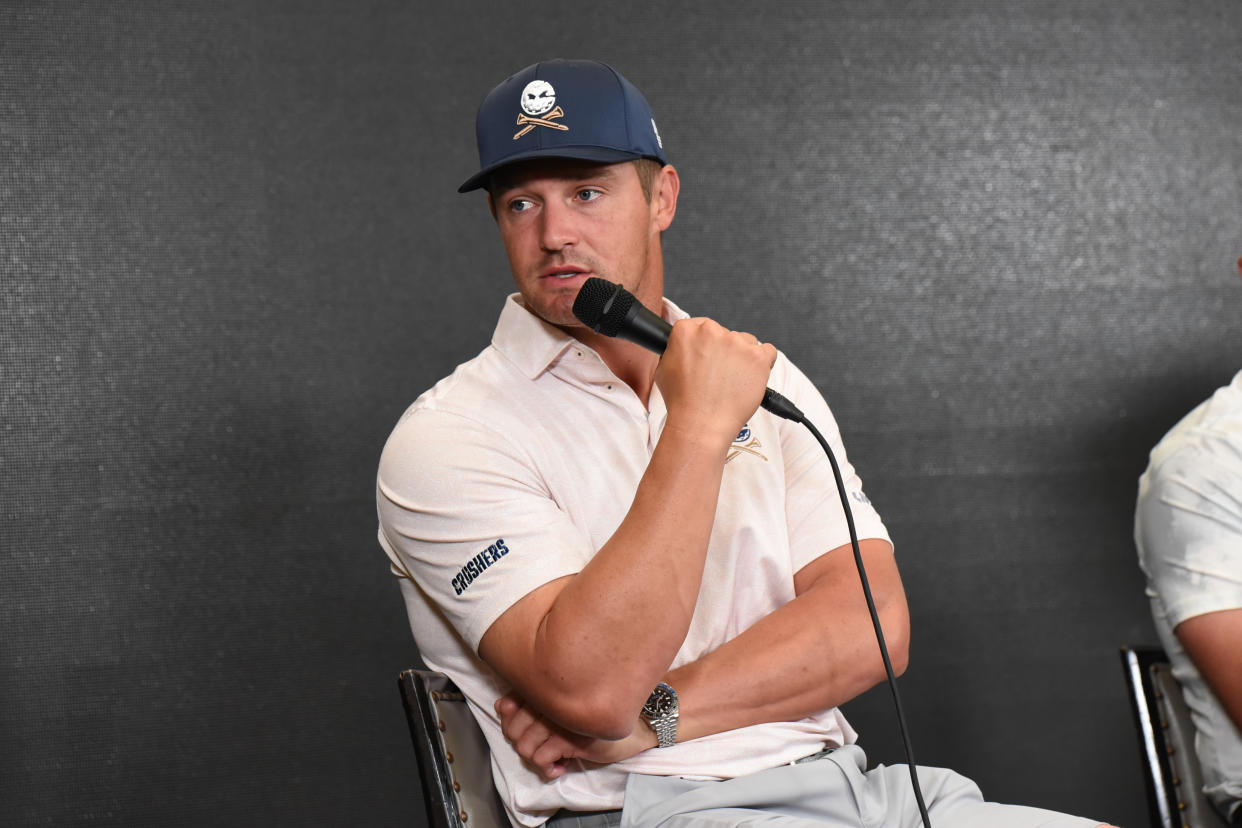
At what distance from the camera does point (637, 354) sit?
1.56m

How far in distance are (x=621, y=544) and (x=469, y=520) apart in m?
0.19

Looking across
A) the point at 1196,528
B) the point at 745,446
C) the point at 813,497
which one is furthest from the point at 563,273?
the point at 1196,528


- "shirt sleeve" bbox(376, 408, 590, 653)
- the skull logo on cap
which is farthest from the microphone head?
the skull logo on cap

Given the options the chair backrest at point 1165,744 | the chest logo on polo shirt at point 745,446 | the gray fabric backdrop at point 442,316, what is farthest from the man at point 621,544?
the gray fabric backdrop at point 442,316

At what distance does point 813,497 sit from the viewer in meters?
1.50

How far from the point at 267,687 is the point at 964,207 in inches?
68.3

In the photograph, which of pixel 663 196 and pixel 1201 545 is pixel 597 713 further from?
pixel 1201 545

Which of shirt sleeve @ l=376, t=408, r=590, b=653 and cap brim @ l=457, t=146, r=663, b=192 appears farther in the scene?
cap brim @ l=457, t=146, r=663, b=192

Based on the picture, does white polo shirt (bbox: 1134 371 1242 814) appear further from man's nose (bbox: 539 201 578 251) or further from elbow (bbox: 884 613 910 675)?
man's nose (bbox: 539 201 578 251)

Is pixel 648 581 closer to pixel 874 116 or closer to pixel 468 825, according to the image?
pixel 468 825

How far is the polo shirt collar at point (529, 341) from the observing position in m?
1.46

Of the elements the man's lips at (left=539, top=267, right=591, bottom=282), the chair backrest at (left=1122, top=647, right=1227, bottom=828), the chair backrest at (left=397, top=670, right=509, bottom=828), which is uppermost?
the man's lips at (left=539, top=267, right=591, bottom=282)

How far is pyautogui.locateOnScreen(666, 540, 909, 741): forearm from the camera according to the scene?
1.29 meters

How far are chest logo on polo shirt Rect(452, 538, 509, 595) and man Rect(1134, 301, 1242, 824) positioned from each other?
1028 mm
